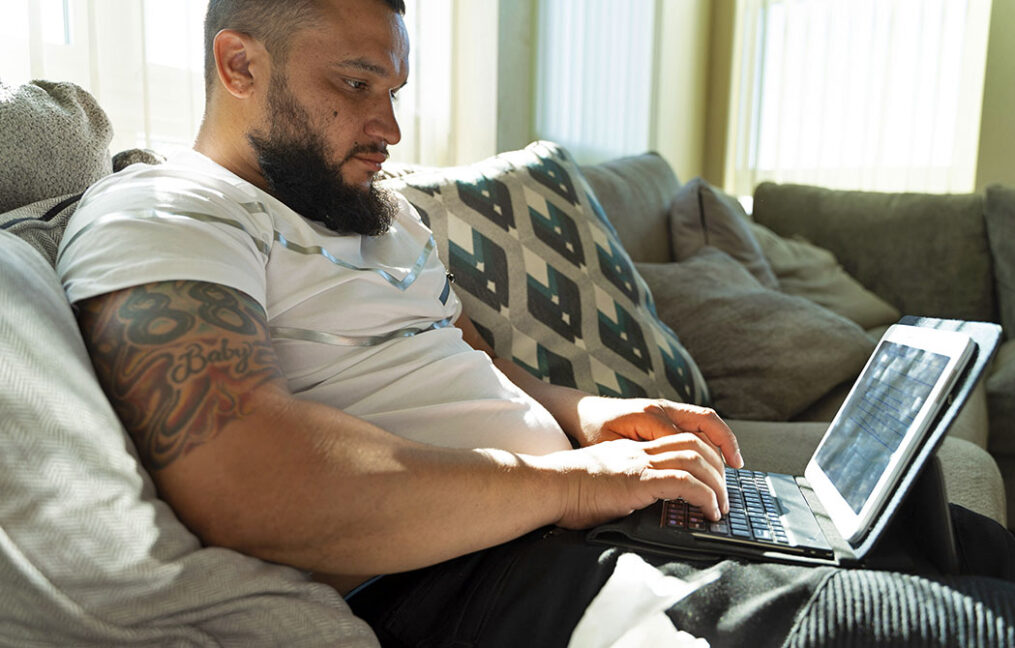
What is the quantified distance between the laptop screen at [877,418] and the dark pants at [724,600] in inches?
4.0

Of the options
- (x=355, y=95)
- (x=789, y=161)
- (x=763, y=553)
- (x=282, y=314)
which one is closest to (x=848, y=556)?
(x=763, y=553)

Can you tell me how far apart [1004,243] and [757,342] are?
1417 millimetres

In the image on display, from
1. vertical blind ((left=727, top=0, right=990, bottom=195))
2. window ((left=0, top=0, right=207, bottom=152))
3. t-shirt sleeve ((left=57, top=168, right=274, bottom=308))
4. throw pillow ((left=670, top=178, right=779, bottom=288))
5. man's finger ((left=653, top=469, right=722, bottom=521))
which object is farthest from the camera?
vertical blind ((left=727, top=0, right=990, bottom=195))

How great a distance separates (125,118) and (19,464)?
109 centimetres

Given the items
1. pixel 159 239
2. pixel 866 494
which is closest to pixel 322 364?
pixel 159 239

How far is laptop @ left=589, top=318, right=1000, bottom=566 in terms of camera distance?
0.68 m

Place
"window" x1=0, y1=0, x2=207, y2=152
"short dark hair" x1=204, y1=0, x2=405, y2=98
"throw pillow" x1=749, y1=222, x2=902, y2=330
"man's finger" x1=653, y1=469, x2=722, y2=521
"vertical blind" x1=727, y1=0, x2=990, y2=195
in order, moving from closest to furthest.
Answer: "man's finger" x1=653, y1=469, x2=722, y2=521, "short dark hair" x1=204, y1=0, x2=405, y2=98, "window" x1=0, y1=0, x2=207, y2=152, "throw pillow" x1=749, y1=222, x2=902, y2=330, "vertical blind" x1=727, y1=0, x2=990, y2=195

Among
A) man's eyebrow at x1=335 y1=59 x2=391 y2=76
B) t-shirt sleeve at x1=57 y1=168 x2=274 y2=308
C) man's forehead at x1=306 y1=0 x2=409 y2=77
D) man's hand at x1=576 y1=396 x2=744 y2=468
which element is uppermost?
man's forehead at x1=306 y1=0 x2=409 y2=77

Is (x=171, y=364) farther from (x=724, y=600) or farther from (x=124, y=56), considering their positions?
(x=124, y=56)

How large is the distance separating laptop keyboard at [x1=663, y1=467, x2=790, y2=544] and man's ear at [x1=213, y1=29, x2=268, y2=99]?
0.67 meters

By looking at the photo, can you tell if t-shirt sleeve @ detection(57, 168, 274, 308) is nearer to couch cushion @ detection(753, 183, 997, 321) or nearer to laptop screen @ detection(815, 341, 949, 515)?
laptop screen @ detection(815, 341, 949, 515)

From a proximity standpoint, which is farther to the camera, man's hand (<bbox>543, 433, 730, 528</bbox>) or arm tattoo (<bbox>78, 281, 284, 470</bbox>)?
man's hand (<bbox>543, 433, 730, 528</bbox>)

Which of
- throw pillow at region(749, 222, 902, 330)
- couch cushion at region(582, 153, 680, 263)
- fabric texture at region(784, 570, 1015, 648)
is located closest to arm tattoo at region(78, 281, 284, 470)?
fabric texture at region(784, 570, 1015, 648)

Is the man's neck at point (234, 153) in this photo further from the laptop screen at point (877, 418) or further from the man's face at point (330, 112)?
the laptop screen at point (877, 418)
